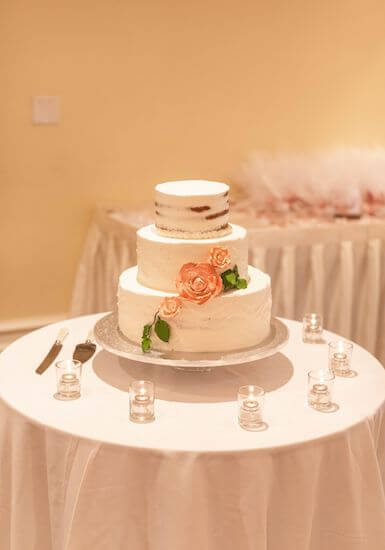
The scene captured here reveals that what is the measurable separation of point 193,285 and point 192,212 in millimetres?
170

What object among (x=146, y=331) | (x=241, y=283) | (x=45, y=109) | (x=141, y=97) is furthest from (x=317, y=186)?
(x=146, y=331)

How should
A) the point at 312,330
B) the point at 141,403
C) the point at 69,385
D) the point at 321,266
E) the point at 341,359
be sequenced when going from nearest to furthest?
the point at 141,403
the point at 69,385
the point at 341,359
the point at 312,330
the point at 321,266

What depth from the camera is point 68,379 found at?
166 cm

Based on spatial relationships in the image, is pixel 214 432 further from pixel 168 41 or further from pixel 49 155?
pixel 168 41

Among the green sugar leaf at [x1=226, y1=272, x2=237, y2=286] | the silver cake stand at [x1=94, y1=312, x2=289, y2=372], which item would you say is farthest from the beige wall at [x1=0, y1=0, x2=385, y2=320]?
the green sugar leaf at [x1=226, y1=272, x2=237, y2=286]

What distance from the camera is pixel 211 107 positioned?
360 cm

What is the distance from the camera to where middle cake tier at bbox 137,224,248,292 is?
168 centimetres

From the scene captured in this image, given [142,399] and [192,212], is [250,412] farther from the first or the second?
[192,212]

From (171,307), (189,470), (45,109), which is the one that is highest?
(45,109)

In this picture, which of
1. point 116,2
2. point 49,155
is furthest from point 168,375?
point 116,2

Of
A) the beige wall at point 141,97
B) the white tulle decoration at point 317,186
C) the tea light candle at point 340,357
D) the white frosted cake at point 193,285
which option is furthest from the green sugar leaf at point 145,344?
the beige wall at point 141,97

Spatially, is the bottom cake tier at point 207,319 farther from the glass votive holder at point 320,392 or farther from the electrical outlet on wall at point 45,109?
the electrical outlet on wall at point 45,109

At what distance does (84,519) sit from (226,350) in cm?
46

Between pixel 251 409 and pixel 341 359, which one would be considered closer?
pixel 251 409
